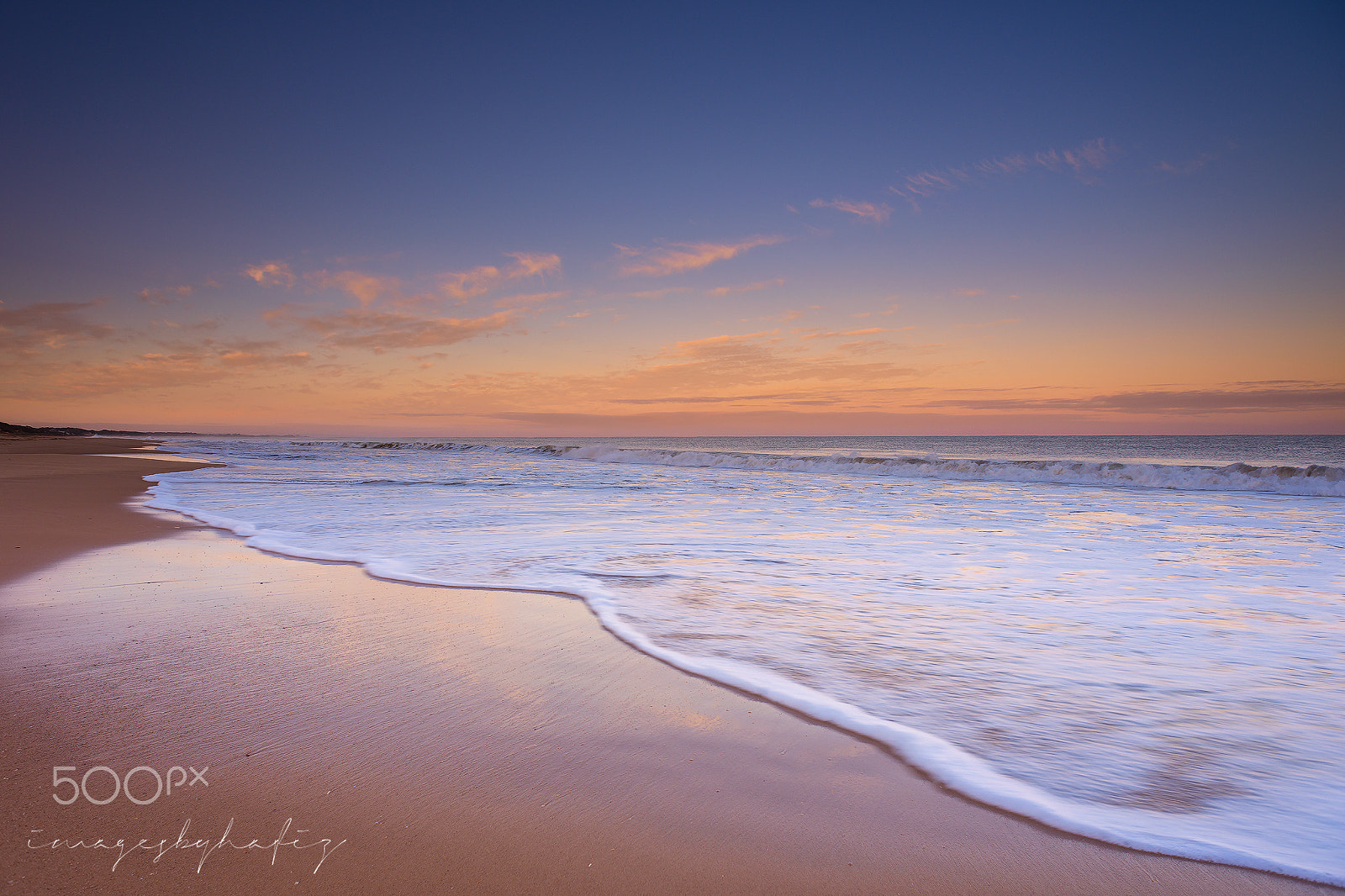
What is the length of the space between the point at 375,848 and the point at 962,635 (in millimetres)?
3267

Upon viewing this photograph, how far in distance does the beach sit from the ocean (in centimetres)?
29

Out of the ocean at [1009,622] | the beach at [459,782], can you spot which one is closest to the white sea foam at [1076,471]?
the ocean at [1009,622]

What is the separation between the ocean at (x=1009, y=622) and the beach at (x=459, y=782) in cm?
29

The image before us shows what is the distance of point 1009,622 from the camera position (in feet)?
13.8

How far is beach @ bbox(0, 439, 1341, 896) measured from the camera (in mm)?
1714

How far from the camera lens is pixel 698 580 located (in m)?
5.36

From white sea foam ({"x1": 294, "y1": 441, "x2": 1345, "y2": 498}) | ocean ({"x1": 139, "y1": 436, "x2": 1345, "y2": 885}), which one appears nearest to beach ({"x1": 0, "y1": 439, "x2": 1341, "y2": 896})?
ocean ({"x1": 139, "y1": 436, "x2": 1345, "y2": 885})

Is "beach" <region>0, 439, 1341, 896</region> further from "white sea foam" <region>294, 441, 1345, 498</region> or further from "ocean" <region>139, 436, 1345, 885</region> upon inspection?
"white sea foam" <region>294, 441, 1345, 498</region>

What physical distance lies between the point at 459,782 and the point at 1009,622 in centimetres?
348

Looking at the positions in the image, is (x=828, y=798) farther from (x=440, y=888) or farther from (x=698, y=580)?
(x=698, y=580)

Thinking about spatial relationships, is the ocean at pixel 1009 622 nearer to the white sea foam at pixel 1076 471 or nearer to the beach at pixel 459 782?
the beach at pixel 459 782

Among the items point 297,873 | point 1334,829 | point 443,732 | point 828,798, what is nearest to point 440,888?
point 297,873

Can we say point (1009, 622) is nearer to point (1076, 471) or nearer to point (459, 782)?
point (459, 782)

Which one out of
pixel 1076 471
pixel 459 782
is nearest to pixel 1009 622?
pixel 459 782
